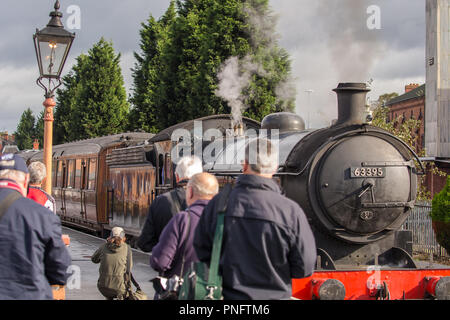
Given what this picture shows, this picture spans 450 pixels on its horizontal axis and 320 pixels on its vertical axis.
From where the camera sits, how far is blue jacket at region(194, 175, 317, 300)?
3.25 metres

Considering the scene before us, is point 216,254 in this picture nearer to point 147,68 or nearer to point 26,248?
point 26,248

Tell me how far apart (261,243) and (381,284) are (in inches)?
141

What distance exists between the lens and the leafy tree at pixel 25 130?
7569 centimetres

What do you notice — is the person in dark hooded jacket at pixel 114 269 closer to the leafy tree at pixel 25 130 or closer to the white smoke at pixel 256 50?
the white smoke at pixel 256 50

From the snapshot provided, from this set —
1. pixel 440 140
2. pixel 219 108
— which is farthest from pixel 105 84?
pixel 440 140

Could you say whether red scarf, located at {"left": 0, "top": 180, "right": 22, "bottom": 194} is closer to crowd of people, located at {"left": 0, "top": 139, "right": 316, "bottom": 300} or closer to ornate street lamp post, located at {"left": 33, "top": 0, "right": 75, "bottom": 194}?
crowd of people, located at {"left": 0, "top": 139, "right": 316, "bottom": 300}

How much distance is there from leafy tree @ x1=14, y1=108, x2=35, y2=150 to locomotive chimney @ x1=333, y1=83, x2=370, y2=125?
72.5 meters

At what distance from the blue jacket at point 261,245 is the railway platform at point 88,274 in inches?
184

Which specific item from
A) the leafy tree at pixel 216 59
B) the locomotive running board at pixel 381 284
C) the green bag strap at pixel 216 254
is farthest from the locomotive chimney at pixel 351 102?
the leafy tree at pixel 216 59

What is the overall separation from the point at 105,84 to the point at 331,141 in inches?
1451

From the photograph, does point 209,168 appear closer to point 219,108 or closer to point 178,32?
point 219,108

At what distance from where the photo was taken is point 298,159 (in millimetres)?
7031

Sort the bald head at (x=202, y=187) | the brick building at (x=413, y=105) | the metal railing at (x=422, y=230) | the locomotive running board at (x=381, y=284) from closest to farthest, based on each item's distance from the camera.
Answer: the bald head at (x=202, y=187), the locomotive running board at (x=381, y=284), the metal railing at (x=422, y=230), the brick building at (x=413, y=105)
